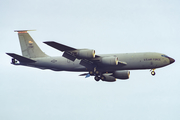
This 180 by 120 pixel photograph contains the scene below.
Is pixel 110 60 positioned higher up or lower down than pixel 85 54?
lower down

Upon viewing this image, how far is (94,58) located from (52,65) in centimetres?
921

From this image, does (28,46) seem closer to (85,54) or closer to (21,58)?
(21,58)

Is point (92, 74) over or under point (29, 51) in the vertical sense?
under

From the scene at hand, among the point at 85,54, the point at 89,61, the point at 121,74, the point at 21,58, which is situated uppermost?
the point at 85,54

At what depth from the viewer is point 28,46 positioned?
64125 millimetres

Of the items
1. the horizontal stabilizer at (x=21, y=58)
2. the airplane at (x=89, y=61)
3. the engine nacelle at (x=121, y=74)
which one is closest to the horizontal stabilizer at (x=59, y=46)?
the airplane at (x=89, y=61)

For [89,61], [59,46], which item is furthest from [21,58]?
[89,61]

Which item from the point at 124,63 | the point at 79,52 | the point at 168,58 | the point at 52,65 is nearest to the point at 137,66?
the point at 124,63

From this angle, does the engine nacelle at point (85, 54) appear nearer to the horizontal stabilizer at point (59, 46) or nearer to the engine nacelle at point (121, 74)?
the horizontal stabilizer at point (59, 46)

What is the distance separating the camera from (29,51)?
63656mm

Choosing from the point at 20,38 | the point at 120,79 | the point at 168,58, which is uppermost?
the point at 20,38

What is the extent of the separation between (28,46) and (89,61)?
1471cm

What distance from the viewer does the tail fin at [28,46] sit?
207ft

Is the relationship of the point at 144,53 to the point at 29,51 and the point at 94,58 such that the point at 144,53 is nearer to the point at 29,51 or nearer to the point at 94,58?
the point at 94,58
